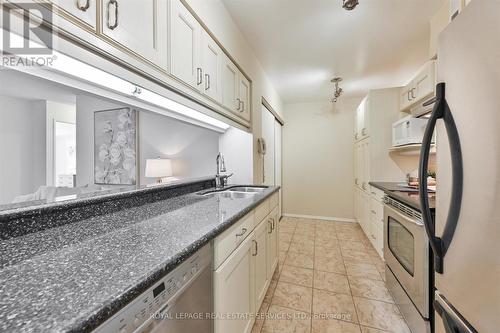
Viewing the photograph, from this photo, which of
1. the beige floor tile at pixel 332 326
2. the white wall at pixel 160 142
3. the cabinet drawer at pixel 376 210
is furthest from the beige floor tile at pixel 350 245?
the white wall at pixel 160 142

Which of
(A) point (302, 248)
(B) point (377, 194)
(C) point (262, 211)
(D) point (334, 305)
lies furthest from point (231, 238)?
(B) point (377, 194)

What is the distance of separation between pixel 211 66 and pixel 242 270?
1432mm

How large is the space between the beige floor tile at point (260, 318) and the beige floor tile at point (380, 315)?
0.73m

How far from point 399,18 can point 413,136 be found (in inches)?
45.0

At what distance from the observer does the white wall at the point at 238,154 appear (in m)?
2.52

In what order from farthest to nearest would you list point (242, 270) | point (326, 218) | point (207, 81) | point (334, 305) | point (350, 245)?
1. point (326, 218)
2. point (350, 245)
3. point (334, 305)
4. point (207, 81)
5. point (242, 270)

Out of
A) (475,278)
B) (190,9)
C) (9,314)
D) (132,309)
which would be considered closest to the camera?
(9,314)

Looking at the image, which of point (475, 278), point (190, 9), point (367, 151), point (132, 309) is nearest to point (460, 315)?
point (475, 278)

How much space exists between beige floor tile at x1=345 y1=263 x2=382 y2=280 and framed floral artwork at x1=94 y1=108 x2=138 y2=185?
2342 millimetres

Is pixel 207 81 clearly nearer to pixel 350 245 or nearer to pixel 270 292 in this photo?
pixel 270 292

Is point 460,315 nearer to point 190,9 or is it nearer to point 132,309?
point 132,309

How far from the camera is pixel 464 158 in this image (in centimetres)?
73

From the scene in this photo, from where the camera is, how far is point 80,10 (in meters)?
0.74

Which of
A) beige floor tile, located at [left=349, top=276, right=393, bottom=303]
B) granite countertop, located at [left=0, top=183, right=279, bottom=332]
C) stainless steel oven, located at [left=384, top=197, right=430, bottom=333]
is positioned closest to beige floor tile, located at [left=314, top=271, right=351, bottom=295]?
beige floor tile, located at [left=349, top=276, right=393, bottom=303]
